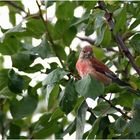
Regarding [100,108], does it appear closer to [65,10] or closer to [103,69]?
[103,69]

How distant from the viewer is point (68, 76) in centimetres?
173

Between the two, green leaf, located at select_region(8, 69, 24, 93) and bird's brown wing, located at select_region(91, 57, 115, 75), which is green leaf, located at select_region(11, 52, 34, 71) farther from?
bird's brown wing, located at select_region(91, 57, 115, 75)

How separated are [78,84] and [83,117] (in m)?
0.16

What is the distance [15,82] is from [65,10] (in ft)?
1.57

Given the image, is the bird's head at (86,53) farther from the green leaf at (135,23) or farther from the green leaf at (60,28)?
the green leaf at (135,23)

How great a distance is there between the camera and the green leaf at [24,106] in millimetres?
2014

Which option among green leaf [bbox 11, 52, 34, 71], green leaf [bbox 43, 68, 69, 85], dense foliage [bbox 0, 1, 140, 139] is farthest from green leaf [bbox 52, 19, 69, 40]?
green leaf [bbox 43, 68, 69, 85]

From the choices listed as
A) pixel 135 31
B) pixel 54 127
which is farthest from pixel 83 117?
pixel 135 31

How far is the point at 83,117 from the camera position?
1664 millimetres

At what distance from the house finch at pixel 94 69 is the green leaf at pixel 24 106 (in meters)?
0.25

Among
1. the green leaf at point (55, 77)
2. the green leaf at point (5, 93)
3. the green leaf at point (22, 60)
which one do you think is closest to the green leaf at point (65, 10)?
the green leaf at point (22, 60)

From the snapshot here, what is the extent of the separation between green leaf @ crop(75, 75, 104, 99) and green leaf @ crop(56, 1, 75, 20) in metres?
0.61

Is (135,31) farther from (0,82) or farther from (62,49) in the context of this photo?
(0,82)

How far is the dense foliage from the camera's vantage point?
5.49ft
